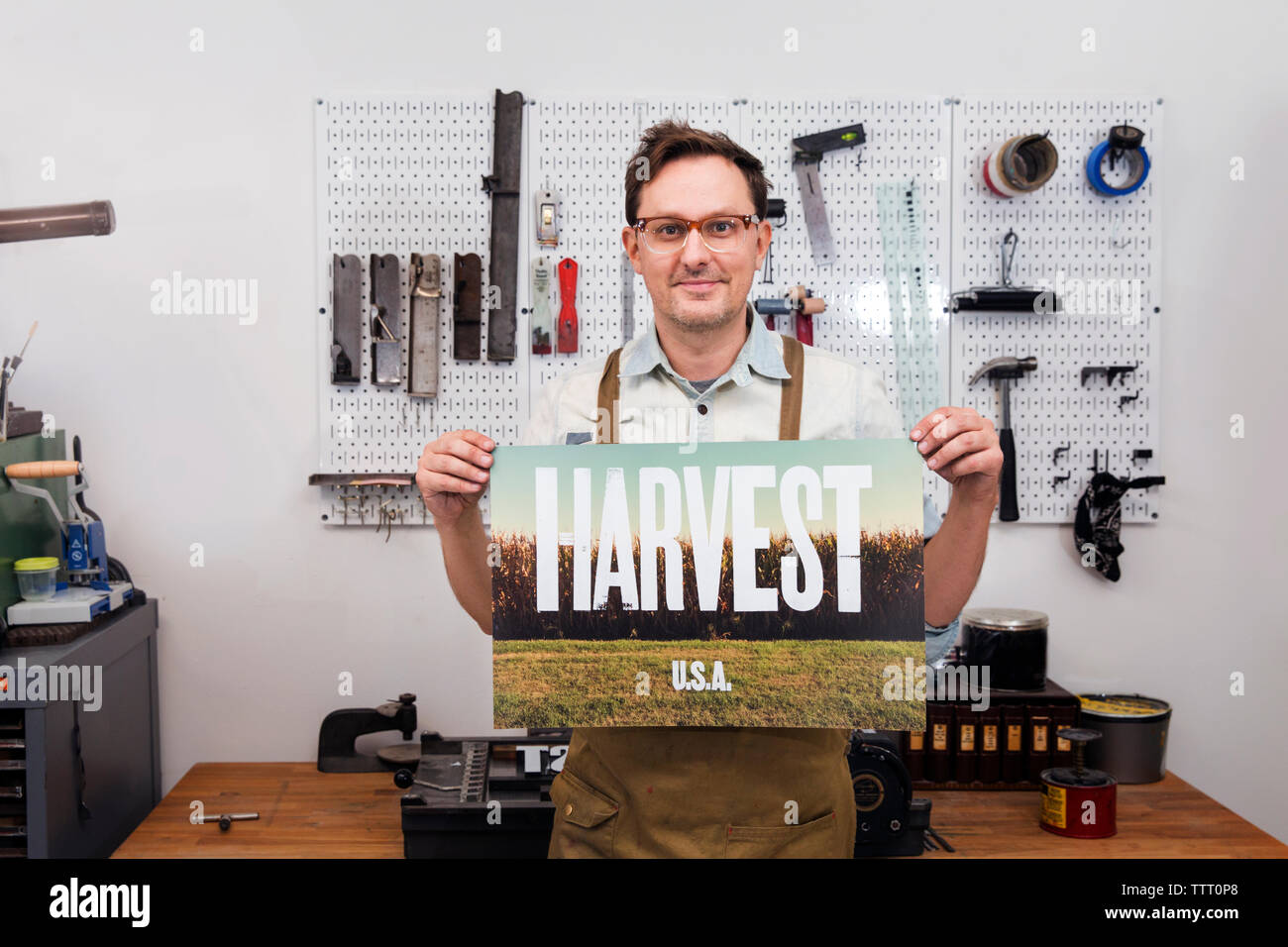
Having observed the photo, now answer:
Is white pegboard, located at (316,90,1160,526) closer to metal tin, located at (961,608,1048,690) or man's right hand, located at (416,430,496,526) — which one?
metal tin, located at (961,608,1048,690)

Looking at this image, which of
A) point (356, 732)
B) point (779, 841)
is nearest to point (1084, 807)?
point (779, 841)

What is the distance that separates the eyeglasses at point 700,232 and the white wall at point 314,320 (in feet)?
4.04

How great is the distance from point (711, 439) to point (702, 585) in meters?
0.26

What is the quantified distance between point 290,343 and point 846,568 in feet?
5.78

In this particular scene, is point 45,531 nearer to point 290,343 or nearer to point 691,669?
point 290,343

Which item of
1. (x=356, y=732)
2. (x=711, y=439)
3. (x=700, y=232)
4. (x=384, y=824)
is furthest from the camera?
(x=356, y=732)

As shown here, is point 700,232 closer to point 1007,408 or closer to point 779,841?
point 779,841

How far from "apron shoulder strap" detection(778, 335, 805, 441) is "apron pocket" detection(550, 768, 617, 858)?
65cm

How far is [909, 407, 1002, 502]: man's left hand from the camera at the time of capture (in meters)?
1.32

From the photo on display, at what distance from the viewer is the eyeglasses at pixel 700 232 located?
1.42m

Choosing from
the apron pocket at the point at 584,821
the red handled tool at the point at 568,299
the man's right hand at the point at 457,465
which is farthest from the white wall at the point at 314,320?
the man's right hand at the point at 457,465

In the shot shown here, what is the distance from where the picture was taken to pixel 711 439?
1524mm

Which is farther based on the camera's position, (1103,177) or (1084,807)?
(1103,177)
